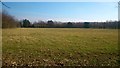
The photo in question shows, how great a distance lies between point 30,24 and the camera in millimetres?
131250

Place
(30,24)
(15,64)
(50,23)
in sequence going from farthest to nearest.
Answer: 1. (50,23)
2. (30,24)
3. (15,64)

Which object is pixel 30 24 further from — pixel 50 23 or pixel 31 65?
pixel 31 65

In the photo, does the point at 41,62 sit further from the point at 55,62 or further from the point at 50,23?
the point at 50,23

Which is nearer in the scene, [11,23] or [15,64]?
[15,64]

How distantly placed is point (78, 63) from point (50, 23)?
132 m

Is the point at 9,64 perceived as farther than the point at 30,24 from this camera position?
No

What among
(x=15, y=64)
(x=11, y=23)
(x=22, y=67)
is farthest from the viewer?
(x=11, y=23)

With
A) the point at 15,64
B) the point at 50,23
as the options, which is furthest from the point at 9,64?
the point at 50,23

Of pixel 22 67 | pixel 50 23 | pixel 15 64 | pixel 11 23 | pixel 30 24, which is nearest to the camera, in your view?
pixel 22 67

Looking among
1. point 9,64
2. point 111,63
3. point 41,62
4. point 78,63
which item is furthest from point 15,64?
point 111,63

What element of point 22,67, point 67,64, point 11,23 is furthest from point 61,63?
point 11,23

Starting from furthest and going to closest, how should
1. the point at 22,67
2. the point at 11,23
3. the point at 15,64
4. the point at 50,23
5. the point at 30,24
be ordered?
the point at 50,23 < the point at 30,24 < the point at 11,23 < the point at 15,64 < the point at 22,67

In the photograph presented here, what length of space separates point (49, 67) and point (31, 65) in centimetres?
89

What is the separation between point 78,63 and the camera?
31.3ft
